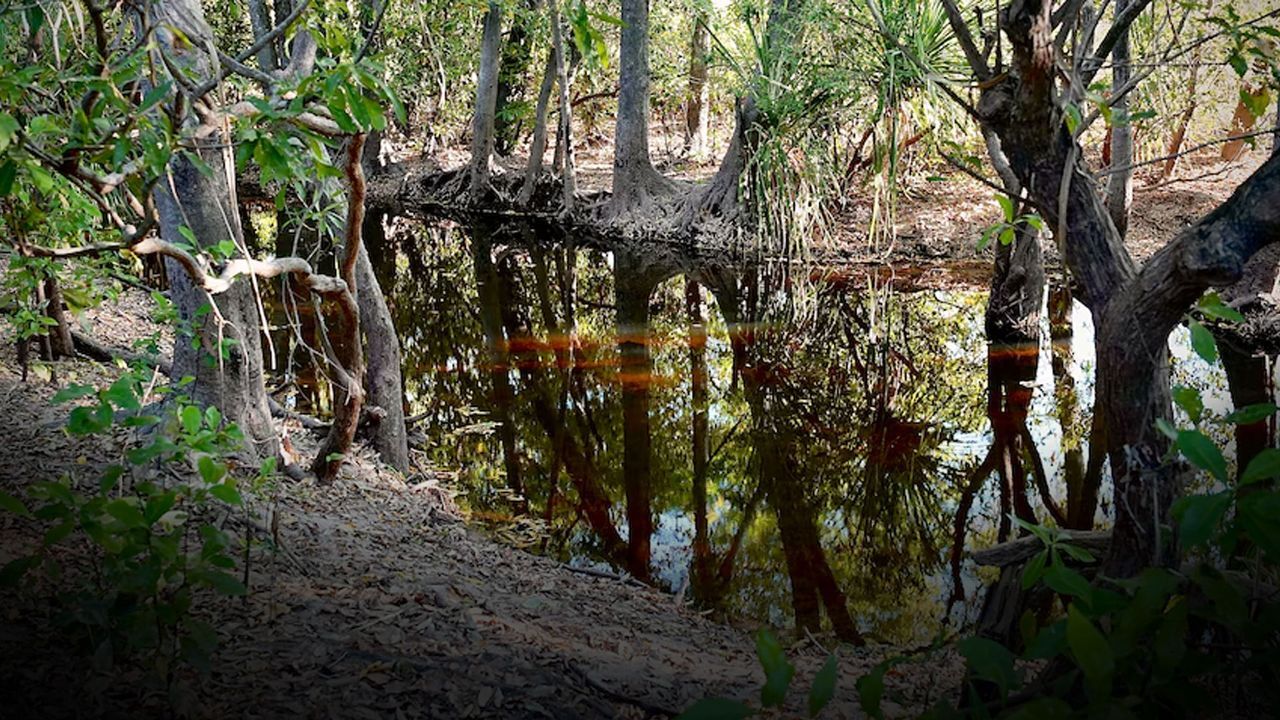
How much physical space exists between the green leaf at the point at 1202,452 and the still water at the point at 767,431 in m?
3.26

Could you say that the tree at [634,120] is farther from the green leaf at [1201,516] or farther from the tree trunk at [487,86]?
the green leaf at [1201,516]

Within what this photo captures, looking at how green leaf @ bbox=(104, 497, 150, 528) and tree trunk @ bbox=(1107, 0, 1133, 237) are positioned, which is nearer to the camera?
green leaf @ bbox=(104, 497, 150, 528)

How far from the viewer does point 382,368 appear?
5.23 metres

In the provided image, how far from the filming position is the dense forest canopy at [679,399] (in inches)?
84.8

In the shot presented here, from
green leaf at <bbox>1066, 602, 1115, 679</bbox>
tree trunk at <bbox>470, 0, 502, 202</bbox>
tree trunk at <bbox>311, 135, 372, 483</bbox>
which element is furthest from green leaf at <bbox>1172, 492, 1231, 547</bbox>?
tree trunk at <bbox>470, 0, 502, 202</bbox>

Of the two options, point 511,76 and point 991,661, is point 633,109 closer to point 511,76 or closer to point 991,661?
point 511,76

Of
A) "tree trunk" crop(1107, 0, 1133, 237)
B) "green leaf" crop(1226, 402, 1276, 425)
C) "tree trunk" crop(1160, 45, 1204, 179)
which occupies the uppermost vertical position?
"tree trunk" crop(1160, 45, 1204, 179)

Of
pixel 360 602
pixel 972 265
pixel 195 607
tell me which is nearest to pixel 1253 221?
pixel 360 602

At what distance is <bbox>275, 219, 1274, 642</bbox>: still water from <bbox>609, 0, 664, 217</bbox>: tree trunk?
362 cm

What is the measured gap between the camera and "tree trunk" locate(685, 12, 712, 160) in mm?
17353

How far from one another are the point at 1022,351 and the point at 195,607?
7.75 m

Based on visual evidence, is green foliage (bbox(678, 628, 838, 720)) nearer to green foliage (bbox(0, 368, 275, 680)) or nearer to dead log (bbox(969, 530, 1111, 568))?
green foliage (bbox(0, 368, 275, 680))

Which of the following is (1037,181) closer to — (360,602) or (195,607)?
(360,602)

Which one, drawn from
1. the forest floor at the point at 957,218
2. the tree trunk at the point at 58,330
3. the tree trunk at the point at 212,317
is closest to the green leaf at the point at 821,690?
the tree trunk at the point at 212,317
